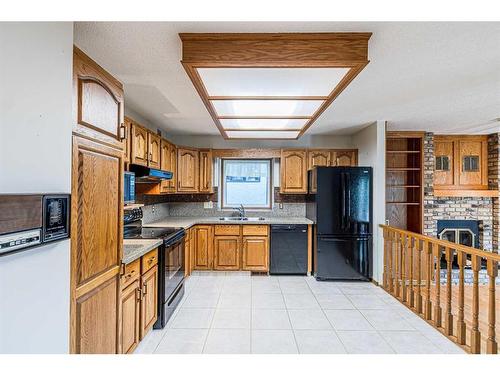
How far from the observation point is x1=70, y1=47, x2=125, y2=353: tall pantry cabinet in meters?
1.45

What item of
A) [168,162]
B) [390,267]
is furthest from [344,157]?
[168,162]

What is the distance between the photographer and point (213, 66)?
6.15 ft

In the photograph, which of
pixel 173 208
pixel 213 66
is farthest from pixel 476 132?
pixel 173 208

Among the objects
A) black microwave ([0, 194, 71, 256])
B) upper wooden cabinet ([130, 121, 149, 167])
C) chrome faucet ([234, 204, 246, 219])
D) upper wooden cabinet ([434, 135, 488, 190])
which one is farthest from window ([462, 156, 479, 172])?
black microwave ([0, 194, 71, 256])

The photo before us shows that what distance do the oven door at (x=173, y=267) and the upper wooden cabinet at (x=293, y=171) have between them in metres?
2.16

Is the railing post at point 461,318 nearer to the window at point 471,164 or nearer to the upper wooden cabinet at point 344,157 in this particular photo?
the upper wooden cabinet at point 344,157

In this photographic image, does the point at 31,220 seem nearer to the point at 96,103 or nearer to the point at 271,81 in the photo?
the point at 96,103

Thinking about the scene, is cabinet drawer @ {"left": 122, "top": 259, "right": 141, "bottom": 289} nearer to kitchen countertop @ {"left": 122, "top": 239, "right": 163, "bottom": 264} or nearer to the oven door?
kitchen countertop @ {"left": 122, "top": 239, "right": 163, "bottom": 264}

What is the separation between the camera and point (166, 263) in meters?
2.79

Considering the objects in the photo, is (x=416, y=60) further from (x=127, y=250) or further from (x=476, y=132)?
(x=476, y=132)

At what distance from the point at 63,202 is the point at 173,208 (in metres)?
Answer: 4.09

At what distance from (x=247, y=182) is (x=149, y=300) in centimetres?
317

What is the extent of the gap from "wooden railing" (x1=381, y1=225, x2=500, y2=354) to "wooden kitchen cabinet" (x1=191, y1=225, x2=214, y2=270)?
2.54 meters

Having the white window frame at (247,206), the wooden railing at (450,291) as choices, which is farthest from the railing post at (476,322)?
the white window frame at (247,206)
